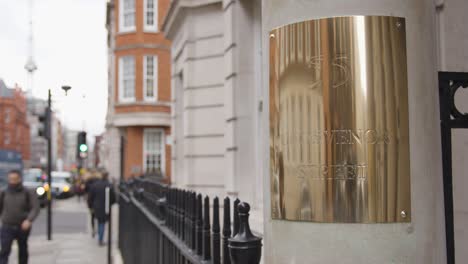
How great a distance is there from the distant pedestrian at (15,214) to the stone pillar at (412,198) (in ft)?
25.2

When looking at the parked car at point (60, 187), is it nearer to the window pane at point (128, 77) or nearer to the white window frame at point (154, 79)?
A: the window pane at point (128, 77)

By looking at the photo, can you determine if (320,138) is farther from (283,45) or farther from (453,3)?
(453,3)

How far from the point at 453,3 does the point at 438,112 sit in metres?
2.40

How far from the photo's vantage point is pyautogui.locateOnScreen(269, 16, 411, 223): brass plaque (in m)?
2.28

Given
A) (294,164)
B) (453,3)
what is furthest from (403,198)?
(453,3)

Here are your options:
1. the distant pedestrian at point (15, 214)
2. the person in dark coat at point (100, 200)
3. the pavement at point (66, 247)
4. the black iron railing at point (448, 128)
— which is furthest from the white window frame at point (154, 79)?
the black iron railing at point (448, 128)

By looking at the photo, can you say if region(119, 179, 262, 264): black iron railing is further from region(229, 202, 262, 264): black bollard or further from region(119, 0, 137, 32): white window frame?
region(119, 0, 137, 32): white window frame

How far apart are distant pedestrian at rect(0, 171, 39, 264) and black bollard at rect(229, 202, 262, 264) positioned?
25.1 ft

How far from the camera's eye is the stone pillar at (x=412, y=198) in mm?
2312

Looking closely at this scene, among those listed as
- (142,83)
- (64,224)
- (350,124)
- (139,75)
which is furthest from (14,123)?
(350,124)

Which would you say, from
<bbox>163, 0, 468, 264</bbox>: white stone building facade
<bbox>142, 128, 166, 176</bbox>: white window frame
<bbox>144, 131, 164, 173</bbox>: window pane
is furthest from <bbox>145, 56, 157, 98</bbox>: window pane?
<bbox>163, 0, 468, 264</bbox>: white stone building facade

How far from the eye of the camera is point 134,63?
3481 cm

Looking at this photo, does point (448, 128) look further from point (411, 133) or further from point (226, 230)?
point (226, 230)

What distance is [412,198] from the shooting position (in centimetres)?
232
